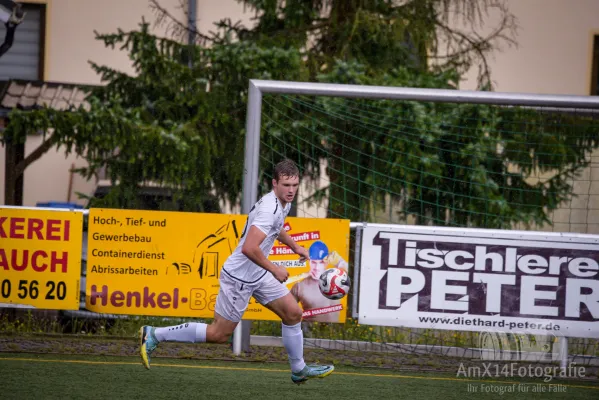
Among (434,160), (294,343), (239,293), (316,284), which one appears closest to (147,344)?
(239,293)

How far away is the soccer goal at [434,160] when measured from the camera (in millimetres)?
10273

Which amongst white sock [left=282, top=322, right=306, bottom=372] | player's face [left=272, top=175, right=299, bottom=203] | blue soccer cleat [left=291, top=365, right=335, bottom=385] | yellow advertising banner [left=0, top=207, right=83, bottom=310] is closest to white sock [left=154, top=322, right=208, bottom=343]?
white sock [left=282, top=322, right=306, bottom=372]

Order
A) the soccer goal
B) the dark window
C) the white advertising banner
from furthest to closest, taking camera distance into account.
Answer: the dark window
the soccer goal
the white advertising banner

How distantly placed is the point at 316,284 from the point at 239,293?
238 cm

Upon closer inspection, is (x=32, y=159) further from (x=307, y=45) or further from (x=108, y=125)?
(x=307, y=45)

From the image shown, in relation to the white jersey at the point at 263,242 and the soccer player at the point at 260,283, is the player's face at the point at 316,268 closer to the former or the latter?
the soccer player at the point at 260,283

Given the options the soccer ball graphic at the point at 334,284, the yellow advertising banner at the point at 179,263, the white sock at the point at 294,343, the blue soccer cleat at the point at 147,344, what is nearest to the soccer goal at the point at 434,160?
the yellow advertising banner at the point at 179,263

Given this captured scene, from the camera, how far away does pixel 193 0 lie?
49.2ft

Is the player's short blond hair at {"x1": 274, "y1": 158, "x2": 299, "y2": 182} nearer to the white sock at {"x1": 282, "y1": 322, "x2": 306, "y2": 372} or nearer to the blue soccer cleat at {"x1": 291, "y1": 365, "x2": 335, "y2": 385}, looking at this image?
the white sock at {"x1": 282, "y1": 322, "x2": 306, "y2": 372}

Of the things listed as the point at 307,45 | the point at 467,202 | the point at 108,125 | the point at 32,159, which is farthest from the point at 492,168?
the point at 32,159

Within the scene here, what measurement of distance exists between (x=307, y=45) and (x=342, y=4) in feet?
2.41

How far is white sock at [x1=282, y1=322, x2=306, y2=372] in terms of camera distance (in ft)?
22.3

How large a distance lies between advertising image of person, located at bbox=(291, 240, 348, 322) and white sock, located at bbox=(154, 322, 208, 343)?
2.20 metres

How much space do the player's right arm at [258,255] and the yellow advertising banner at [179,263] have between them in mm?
2631
